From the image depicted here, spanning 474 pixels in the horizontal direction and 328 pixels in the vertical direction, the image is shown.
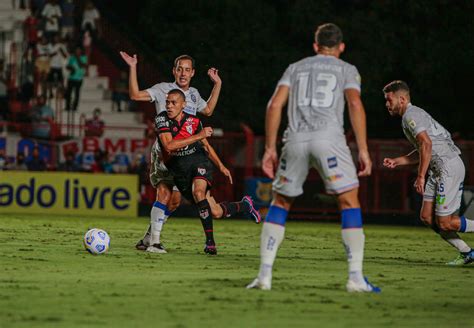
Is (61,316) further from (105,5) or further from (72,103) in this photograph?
(105,5)

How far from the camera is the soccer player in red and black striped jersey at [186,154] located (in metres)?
13.4

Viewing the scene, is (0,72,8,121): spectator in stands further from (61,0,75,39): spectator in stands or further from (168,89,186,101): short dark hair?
(168,89,186,101): short dark hair

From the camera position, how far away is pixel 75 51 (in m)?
32.7

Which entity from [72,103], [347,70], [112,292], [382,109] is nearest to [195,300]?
[112,292]

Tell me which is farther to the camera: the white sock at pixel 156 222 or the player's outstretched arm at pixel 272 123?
the white sock at pixel 156 222

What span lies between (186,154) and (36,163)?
43.1ft

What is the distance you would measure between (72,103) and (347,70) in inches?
901

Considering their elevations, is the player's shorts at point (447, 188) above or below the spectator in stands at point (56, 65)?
below

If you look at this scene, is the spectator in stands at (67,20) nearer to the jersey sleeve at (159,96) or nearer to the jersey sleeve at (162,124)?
the jersey sleeve at (159,96)

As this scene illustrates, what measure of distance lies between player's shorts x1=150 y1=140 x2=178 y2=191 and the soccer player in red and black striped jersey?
20cm

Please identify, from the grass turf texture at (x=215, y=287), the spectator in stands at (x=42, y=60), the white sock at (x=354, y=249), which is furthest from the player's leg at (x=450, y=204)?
the spectator in stands at (x=42, y=60)

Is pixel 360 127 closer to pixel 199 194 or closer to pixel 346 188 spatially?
pixel 346 188

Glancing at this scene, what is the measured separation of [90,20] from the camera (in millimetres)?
34281

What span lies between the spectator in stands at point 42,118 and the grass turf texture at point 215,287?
35.1 feet
